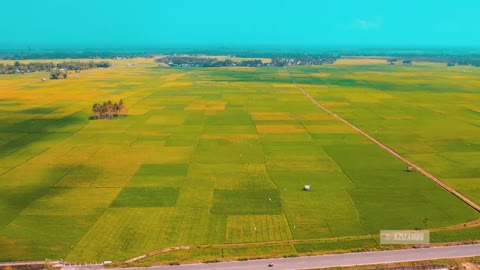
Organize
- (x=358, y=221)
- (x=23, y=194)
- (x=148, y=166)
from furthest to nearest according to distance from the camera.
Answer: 1. (x=148, y=166)
2. (x=23, y=194)
3. (x=358, y=221)

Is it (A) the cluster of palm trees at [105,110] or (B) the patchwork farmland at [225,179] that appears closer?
(B) the patchwork farmland at [225,179]

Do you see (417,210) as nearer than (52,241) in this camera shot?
No

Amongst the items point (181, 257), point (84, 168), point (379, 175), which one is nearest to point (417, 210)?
point (379, 175)

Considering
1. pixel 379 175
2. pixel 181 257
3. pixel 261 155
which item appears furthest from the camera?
pixel 261 155

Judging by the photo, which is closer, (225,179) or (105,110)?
(225,179)

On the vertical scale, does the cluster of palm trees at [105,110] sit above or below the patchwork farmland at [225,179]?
above

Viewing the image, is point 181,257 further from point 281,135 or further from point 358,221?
point 281,135

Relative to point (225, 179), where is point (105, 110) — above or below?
above

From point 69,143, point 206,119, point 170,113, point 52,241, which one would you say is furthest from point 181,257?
point 170,113
